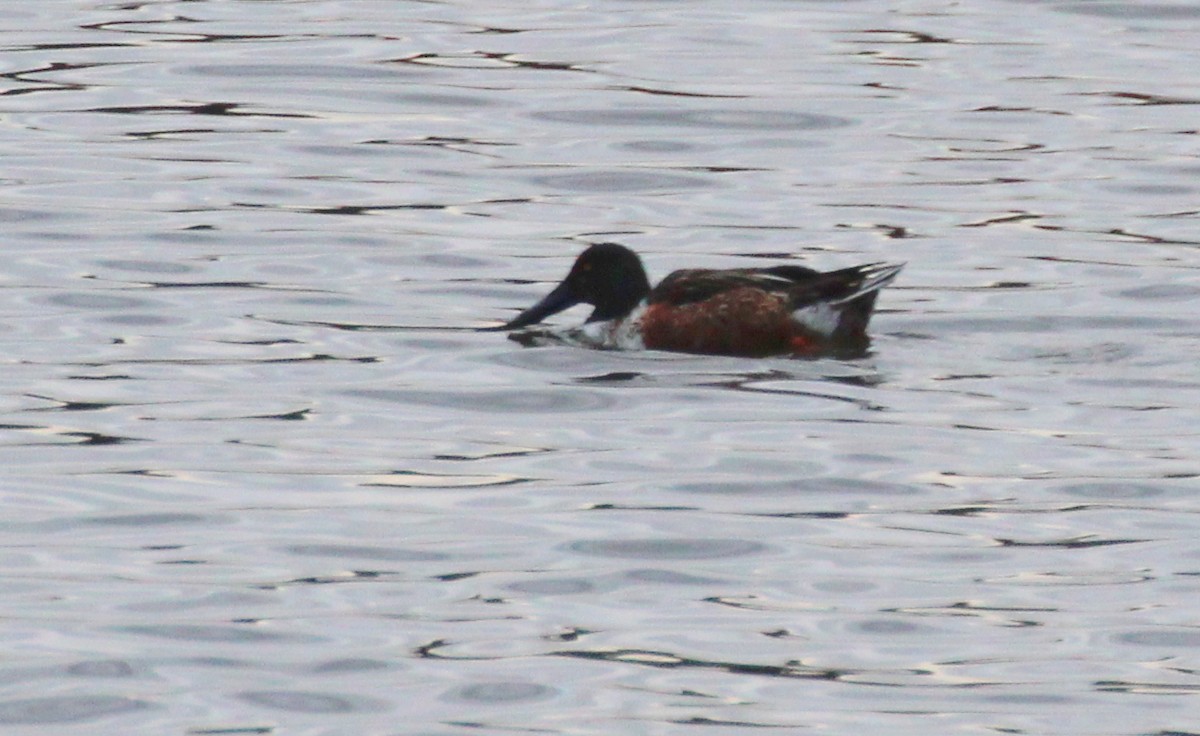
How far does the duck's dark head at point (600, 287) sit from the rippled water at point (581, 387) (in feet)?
1.37

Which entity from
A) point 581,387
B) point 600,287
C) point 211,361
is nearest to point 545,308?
point 600,287

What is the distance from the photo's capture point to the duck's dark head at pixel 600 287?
510 inches

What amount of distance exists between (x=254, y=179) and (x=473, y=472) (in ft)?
22.5

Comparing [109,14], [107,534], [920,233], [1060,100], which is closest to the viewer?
[107,534]

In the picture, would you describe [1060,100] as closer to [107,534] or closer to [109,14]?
[109,14]

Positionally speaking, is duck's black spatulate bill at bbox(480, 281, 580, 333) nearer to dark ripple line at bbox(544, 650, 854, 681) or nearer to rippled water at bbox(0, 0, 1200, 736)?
rippled water at bbox(0, 0, 1200, 736)

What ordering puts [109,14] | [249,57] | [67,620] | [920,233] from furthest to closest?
[109,14] < [249,57] < [920,233] < [67,620]

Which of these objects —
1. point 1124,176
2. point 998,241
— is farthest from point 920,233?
point 1124,176

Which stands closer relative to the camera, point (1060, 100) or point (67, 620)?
point (67, 620)

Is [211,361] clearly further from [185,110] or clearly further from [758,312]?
[185,110]

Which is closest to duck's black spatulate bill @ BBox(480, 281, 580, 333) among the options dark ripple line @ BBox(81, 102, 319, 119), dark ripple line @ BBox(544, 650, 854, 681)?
dark ripple line @ BBox(544, 650, 854, 681)

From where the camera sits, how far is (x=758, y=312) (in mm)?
12352

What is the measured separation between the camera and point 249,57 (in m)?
20.0

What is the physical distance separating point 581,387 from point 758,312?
1049 millimetres
